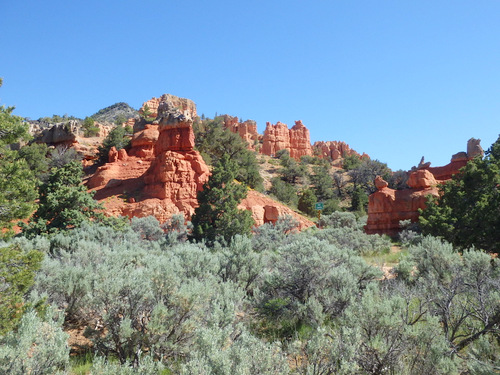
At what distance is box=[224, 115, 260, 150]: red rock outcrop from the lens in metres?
81.5

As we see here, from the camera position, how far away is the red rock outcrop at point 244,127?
81500mm

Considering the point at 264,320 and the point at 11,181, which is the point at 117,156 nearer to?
the point at 11,181

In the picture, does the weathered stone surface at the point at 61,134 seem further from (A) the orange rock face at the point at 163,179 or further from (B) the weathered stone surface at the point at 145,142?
(A) the orange rock face at the point at 163,179

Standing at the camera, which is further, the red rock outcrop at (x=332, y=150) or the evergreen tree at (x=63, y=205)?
the red rock outcrop at (x=332, y=150)

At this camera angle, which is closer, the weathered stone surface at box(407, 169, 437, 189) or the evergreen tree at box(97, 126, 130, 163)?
the weathered stone surface at box(407, 169, 437, 189)

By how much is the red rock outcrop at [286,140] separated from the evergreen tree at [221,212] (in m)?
58.5

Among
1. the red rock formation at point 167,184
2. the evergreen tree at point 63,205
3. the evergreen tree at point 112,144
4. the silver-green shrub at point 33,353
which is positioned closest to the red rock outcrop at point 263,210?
the red rock formation at point 167,184

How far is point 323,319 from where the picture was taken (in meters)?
5.48

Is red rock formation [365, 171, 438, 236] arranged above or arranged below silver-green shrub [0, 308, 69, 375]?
above

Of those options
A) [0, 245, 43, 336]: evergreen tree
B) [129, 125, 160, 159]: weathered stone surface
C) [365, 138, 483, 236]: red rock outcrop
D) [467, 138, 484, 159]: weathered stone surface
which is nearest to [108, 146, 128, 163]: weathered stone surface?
[129, 125, 160, 159]: weathered stone surface

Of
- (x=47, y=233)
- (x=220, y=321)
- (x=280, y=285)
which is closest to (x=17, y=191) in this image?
(x=220, y=321)

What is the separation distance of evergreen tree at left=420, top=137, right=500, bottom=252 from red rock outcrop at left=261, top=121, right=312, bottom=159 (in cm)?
5995

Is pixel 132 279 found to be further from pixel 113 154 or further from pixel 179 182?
pixel 113 154

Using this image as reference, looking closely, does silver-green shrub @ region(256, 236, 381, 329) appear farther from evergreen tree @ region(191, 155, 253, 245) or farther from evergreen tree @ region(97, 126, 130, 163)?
evergreen tree @ region(97, 126, 130, 163)
